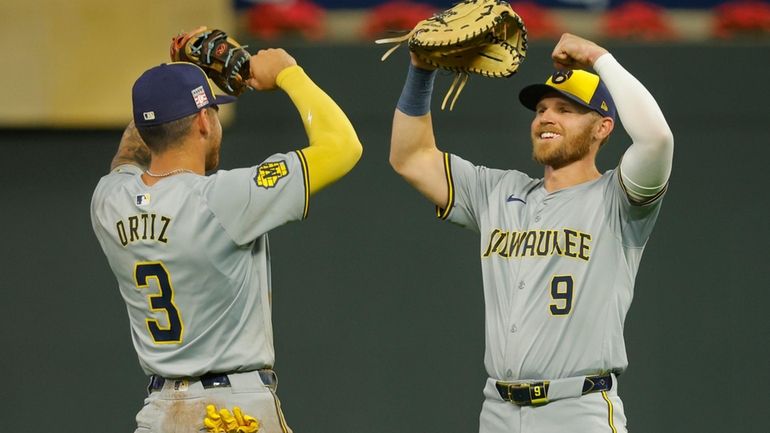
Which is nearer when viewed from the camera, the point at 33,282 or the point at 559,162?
the point at 559,162

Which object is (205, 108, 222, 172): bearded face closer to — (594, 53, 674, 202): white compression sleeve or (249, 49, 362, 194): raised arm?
(249, 49, 362, 194): raised arm

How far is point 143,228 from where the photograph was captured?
349cm

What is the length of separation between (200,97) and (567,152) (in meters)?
1.19

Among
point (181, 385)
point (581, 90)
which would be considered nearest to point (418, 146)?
point (581, 90)

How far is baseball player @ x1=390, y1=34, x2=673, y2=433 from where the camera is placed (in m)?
3.62

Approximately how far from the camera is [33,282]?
5.78m

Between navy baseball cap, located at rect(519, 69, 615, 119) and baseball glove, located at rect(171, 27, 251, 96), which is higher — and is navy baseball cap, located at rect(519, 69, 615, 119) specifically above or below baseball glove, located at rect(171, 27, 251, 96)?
below

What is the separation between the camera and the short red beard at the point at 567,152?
152 inches

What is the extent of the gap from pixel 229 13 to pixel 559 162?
8.18 ft

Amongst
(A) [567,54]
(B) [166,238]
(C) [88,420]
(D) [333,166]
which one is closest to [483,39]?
(A) [567,54]

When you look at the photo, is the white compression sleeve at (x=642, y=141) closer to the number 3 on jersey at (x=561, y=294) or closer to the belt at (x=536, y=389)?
the number 3 on jersey at (x=561, y=294)

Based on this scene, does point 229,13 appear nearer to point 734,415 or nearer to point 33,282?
point 33,282

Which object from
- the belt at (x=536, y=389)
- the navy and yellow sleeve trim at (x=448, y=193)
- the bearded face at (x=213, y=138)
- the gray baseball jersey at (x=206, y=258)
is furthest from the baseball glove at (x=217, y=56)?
the belt at (x=536, y=389)

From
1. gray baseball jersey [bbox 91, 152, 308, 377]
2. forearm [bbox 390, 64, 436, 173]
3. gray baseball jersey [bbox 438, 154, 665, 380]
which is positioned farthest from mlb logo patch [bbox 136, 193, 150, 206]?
gray baseball jersey [bbox 438, 154, 665, 380]
